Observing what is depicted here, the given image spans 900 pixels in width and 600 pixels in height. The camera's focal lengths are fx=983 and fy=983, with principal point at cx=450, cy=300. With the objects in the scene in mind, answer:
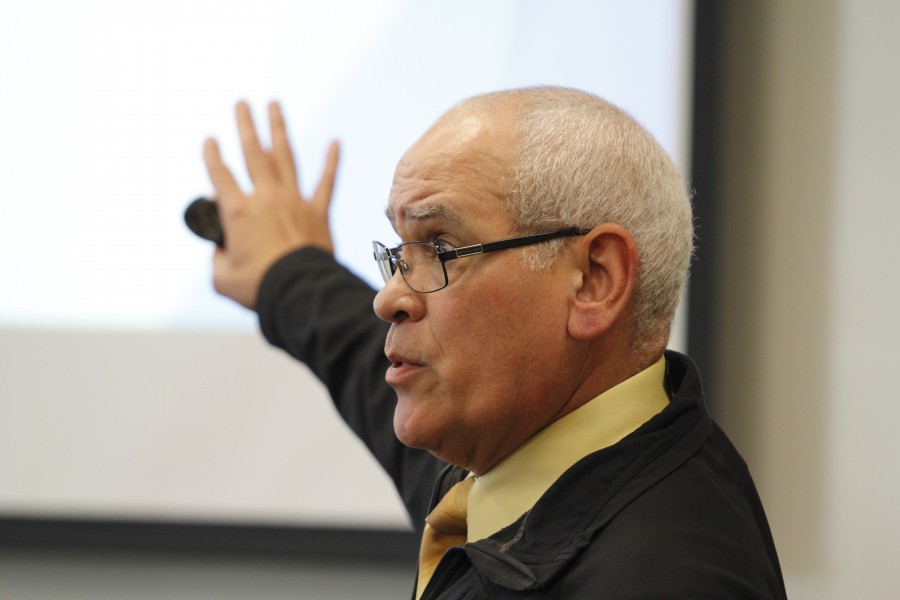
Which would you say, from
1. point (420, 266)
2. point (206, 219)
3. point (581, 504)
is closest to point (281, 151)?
point (206, 219)

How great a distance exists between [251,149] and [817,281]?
50.1 inches

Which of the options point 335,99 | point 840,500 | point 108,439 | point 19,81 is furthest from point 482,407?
point 19,81

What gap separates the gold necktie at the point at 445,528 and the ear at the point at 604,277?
0.86ft

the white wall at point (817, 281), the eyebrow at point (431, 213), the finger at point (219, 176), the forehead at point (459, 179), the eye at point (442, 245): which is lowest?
the white wall at point (817, 281)

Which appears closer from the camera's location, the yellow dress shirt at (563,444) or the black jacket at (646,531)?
the black jacket at (646,531)

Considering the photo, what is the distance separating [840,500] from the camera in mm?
2129

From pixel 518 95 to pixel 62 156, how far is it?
1.74 meters

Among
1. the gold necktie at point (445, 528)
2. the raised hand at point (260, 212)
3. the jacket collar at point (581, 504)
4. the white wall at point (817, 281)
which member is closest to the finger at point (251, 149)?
the raised hand at point (260, 212)

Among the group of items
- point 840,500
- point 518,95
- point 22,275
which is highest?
point 518,95

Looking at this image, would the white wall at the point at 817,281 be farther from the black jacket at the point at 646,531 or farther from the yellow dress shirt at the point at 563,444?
the yellow dress shirt at the point at 563,444

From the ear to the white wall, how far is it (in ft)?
3.94

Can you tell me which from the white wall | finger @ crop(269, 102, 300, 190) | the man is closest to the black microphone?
finger @ crop(269, 102, 300, 190)

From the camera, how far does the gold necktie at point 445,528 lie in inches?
47.0

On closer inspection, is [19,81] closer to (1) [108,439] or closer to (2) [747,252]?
(1) [108,439]
